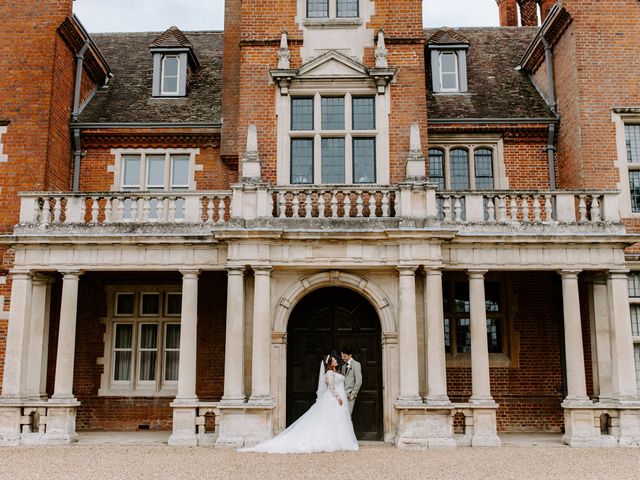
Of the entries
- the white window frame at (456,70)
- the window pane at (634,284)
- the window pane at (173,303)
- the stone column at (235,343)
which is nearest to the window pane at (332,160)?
the stone column at (235,343)

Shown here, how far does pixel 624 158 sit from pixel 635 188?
2.44 ft

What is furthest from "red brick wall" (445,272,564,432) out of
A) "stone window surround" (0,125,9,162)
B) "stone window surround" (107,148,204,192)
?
"stone window surround" (0,125,9,162)

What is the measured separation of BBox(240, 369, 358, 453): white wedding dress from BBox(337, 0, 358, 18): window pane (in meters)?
8.10

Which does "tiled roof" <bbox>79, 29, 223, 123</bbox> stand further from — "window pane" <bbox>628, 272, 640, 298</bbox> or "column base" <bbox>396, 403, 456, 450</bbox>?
"window pane" <bbox>628, 272, 640, 298</bbox>

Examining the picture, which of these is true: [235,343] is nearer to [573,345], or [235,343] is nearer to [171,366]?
[171,366]

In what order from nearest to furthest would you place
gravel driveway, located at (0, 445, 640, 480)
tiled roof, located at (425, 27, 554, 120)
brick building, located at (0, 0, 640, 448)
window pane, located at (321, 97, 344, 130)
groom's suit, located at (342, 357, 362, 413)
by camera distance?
gravel driveway, located at (0, 445, 640, 480) < brick building, located at (0, 0, 640, 448) < groom's suit, located at (342, 357, 362, 413) < window pane, located at (321, 97, 344, 130) < tiled roof, located at (425, 27, 554, 120)

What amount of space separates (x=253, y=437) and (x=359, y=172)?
5.97 meters

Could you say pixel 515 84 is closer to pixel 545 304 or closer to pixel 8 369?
pixel 545 304

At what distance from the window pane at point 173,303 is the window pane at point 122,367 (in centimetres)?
136

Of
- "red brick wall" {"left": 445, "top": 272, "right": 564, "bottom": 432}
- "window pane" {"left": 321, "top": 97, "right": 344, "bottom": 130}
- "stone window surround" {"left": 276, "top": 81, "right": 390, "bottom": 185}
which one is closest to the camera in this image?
"stone window surround" {"left": 276, "top": 81, "right": 390, "bottom": 185}

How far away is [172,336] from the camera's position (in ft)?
51.8

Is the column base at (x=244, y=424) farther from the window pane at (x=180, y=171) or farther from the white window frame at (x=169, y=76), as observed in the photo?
the white window frame at (x=169, y=76)

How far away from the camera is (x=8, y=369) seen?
12828mm

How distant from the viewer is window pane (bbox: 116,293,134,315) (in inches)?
625
